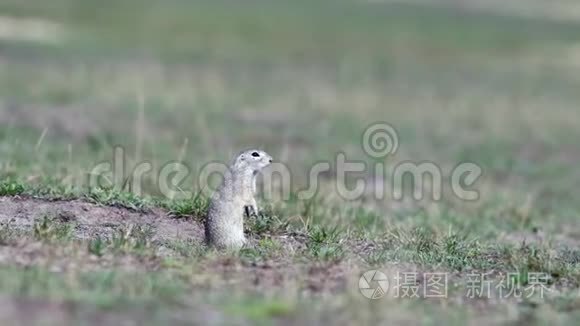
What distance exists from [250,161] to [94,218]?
1.46 metres

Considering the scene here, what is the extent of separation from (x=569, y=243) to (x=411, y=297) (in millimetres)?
4991

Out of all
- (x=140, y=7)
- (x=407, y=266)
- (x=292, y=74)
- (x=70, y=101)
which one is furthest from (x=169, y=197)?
(x=140, y=7)

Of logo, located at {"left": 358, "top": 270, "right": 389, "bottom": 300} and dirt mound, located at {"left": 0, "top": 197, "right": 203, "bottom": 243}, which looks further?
dirt mound, located at {"left": 0, "top": 197, "right": 203, "bottom": 243}

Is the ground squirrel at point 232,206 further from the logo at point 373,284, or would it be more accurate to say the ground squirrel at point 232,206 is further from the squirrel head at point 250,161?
the logo at point 373,284

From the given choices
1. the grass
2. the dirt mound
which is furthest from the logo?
the dirt mound

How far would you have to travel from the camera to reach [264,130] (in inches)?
719

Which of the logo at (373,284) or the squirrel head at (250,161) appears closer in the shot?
the logo at (373,284)

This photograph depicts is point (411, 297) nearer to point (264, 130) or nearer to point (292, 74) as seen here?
point (264, 130)

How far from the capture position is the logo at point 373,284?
287 inches

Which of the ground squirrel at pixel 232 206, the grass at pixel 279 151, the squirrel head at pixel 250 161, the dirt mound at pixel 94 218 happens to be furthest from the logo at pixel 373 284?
the dirt mound at pixel 94 218

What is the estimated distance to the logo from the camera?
730cm
